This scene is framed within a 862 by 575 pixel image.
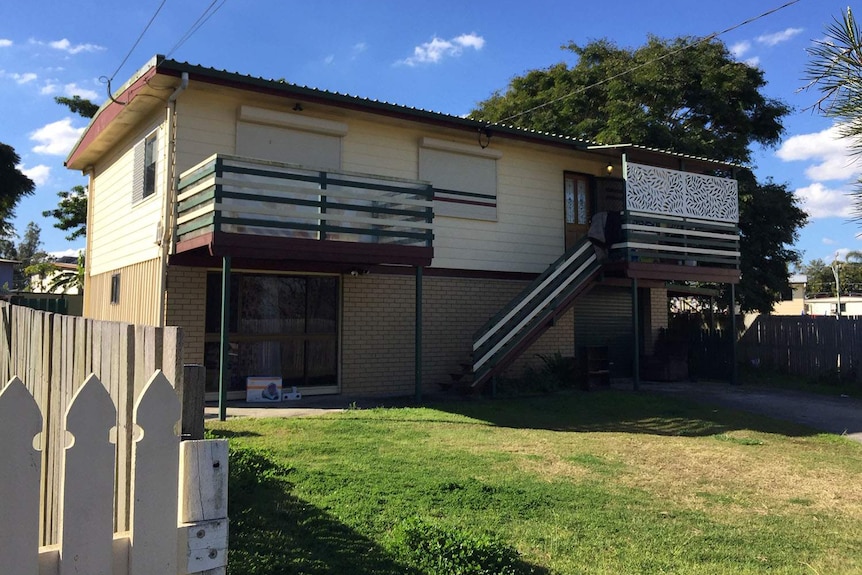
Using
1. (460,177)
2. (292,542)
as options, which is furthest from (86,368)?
(460,177)

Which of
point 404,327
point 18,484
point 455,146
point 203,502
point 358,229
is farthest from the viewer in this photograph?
point 455,146

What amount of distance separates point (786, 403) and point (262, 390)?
10332 millimetres

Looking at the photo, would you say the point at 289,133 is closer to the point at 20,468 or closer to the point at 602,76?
the point at 20,468

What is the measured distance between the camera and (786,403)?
43.4 feet

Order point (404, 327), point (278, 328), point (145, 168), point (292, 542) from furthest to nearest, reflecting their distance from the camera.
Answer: point (404, 327) < point (145, 168) < point (278, 328) < point (292, 542)

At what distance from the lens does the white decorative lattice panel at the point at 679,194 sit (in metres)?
14.3

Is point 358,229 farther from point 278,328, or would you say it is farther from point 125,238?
point 125,238

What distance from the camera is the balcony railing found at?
9.82 m

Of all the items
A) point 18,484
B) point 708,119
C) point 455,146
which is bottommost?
point 18,484

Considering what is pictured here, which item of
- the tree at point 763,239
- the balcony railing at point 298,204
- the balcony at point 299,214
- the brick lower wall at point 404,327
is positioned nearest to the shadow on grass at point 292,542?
the balcony at point 299,214

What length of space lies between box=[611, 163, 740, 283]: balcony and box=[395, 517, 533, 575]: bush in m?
10.9

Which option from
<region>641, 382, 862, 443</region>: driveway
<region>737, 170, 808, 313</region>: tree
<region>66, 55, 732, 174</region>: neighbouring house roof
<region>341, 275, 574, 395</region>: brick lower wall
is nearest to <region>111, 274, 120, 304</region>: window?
<region>66, 55, 732, 174</region>: neighbouring house roof

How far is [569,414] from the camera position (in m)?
11.1

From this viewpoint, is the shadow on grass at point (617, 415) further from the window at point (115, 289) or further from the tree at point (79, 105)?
the tree at point (79, 105)
